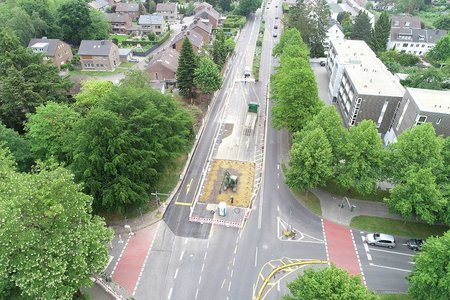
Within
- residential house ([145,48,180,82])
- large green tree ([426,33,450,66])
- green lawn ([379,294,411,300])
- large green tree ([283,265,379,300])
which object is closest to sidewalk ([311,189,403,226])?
green lawn ([379,294,411,300])

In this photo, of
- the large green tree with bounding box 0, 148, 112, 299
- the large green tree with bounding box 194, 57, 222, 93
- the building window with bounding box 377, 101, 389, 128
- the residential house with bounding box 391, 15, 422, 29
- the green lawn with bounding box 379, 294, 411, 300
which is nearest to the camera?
the large green tree with bounding box 0, 148, 112, 299

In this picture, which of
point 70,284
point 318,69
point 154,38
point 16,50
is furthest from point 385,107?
point 154,38

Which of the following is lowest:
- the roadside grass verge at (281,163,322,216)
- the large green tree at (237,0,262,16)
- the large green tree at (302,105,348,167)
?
the roadside grass verge at (281,163,322,216)

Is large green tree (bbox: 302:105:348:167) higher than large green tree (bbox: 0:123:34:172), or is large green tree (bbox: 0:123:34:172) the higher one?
large green tree (bbox: 302:105:348:167)

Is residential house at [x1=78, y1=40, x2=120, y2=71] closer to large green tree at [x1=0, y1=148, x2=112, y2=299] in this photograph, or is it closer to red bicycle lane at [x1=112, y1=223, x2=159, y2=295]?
red bicycle lane at [x1=112, y1=223, x2=159, y2=295]

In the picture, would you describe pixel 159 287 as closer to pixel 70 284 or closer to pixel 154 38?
pixel 70 284

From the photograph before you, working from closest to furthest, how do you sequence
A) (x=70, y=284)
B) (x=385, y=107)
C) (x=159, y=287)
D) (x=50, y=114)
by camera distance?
(x=70, y=284) → (x=159, y=287) → (x=50, y=114) → (x=385, y=107)

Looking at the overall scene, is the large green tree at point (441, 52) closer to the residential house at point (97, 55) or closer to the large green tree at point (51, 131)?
the residential house at point (97, 55)

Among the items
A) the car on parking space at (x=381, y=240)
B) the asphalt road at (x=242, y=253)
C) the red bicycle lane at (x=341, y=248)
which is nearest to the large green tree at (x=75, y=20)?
the asphalt road at (x=242, y=253)
